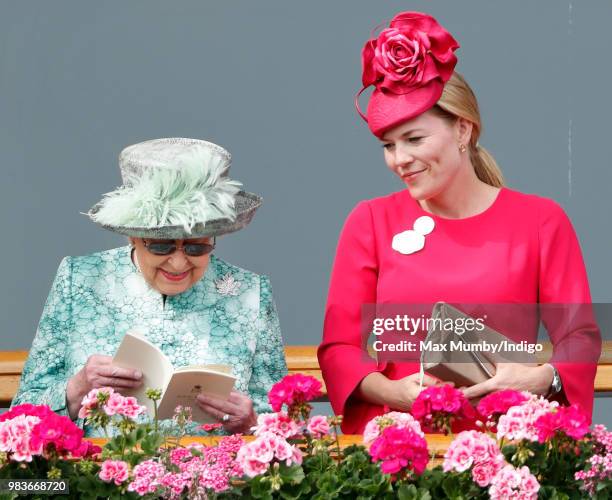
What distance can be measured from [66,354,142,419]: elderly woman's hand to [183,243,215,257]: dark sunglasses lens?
0.37 meters

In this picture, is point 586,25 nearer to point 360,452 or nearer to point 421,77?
point 421,77

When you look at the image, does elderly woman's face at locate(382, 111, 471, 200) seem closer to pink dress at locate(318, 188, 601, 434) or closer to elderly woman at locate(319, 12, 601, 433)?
elderly woman at locate(319, 12, 601, 433)

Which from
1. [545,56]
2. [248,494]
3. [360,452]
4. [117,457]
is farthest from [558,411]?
[545,56]

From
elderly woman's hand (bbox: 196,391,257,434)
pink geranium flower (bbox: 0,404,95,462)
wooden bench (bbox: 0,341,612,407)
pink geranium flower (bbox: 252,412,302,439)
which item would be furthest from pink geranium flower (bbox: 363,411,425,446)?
wooden bench (bbox: 0,341,612,407)

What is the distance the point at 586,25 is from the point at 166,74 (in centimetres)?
156

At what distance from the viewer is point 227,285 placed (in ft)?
15.2

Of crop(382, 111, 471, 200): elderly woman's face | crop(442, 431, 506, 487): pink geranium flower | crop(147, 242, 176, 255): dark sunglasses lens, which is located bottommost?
crop(442, 431, 506, 487): pink geranium flower

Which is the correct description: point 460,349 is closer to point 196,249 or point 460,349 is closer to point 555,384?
point 555,384

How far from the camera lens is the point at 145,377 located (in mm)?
4219

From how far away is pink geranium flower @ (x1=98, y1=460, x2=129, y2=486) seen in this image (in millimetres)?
3352

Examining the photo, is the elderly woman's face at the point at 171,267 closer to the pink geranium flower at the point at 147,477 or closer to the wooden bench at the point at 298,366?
the wooden bench at the point at 298,366

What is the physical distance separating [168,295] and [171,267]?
150mm

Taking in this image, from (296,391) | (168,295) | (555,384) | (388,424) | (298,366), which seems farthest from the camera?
(298,366)

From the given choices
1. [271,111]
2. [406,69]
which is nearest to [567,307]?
[406,69]
